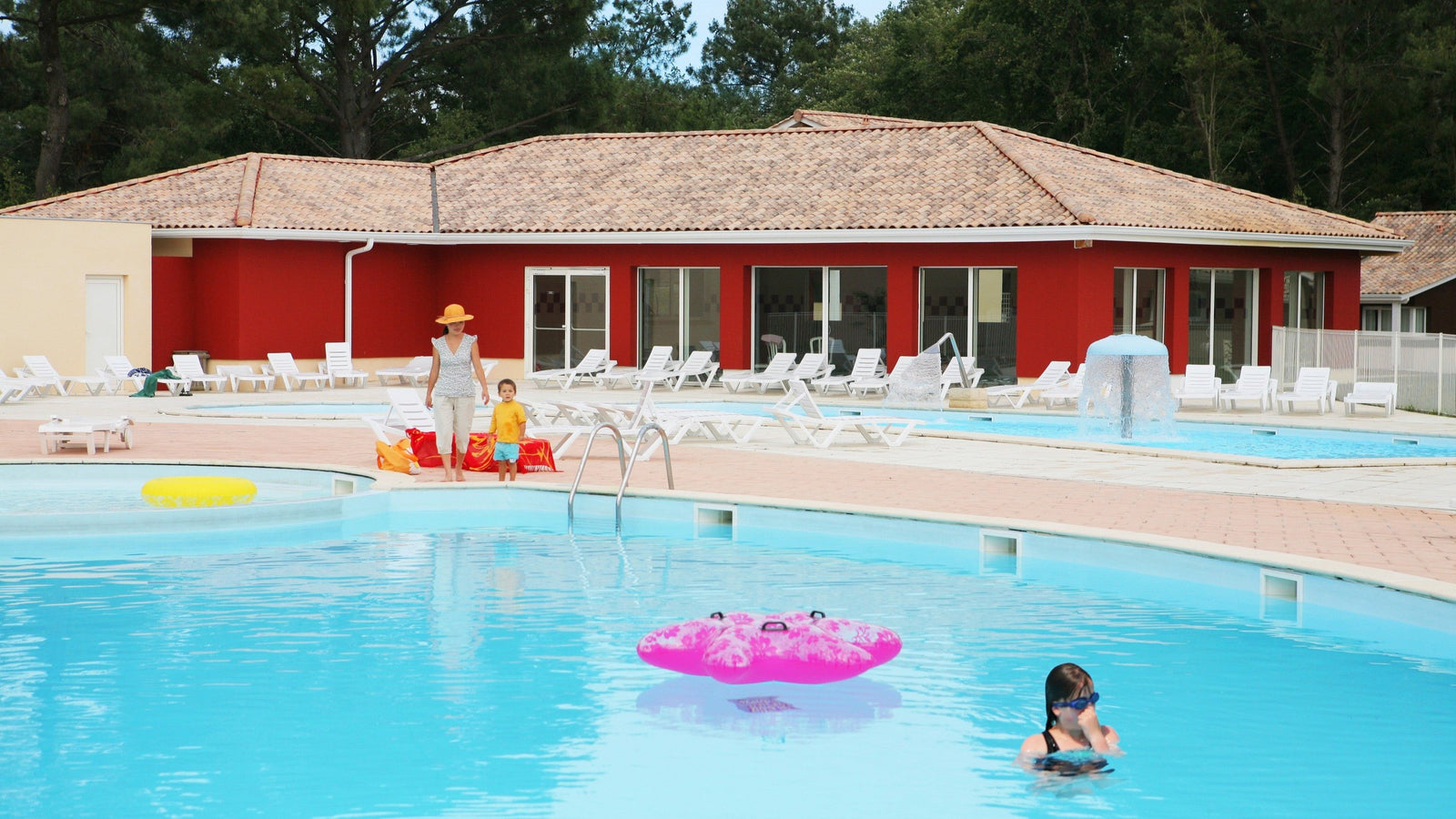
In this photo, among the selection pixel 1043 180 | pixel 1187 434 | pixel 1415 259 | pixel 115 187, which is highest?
pixel 115 187

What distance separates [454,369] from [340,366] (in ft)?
49.1

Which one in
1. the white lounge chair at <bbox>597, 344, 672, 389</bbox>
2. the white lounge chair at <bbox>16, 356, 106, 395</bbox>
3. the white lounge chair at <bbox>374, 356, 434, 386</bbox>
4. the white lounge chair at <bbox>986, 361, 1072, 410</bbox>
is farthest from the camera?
the white lounge chair at <bbox>374, 356, 434, 386</bbox>

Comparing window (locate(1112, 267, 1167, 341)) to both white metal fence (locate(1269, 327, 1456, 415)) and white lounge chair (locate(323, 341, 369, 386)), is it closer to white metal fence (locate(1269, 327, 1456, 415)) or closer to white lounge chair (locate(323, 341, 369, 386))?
white metal fence (locate(1269, 327, 1456, 415))

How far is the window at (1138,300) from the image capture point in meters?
25.4

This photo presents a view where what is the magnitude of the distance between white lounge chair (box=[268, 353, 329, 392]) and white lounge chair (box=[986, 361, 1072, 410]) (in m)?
11.1

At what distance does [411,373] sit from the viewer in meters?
27.4

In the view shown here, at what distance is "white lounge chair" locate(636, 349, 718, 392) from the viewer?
1034 inches

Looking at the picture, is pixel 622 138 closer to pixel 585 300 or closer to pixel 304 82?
pixel 585 300

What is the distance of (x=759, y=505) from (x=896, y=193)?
16.0 m

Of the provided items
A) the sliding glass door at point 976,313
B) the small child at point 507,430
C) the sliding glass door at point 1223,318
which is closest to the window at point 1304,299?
the sliding glass door at point 1223,318

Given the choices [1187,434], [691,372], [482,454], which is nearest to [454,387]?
[482,454]

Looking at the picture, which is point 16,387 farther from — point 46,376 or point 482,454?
point 482,454

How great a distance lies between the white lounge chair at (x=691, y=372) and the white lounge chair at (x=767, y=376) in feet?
1.79

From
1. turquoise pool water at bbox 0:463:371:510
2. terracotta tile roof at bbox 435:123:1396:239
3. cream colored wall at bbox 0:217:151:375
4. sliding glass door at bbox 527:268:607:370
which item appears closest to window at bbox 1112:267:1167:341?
terracotta tile roof at bbox 435:123:1396:239
